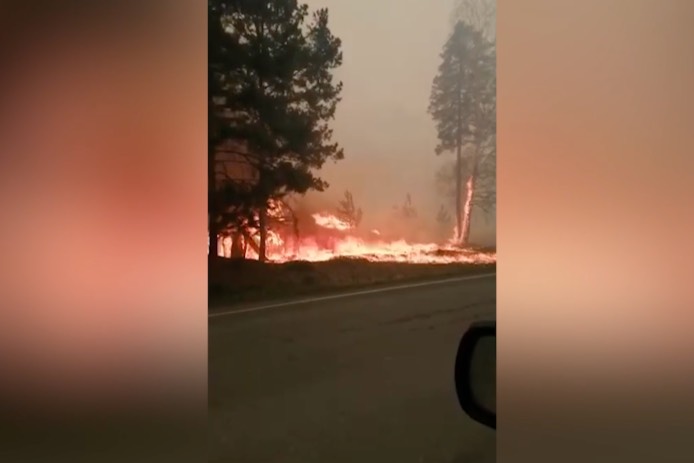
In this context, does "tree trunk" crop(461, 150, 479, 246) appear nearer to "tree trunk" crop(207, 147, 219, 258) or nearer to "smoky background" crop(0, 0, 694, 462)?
"smoky background" crop(0, 0, 694, 462)

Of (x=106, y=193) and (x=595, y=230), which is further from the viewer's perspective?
(x=106, y=193)

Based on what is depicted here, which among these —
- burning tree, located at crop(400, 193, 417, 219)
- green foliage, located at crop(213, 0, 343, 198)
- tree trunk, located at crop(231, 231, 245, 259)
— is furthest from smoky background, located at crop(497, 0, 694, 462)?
tree trunk, located at crop(231, 231, 245, 259)

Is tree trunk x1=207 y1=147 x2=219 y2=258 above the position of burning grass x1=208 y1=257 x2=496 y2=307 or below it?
above

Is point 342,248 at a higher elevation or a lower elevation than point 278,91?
lower

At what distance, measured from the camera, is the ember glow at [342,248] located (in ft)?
2.38

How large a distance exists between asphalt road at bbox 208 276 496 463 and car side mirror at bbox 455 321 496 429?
11mm

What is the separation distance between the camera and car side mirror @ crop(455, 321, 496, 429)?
0.73 metres

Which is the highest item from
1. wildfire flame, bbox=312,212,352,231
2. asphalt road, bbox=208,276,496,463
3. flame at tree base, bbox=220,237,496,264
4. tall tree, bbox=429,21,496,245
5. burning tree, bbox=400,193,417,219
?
tall tree, bbox=429,21,496,245

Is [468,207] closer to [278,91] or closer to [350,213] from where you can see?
[350,213]

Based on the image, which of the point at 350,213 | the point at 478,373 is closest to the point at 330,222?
the point at 350,213

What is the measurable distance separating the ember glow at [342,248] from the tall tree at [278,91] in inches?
0.8

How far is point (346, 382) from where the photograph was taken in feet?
2.47

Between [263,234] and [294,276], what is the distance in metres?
0.07

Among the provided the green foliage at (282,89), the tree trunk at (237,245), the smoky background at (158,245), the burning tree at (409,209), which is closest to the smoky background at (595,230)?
the smoky background at (158,245)
